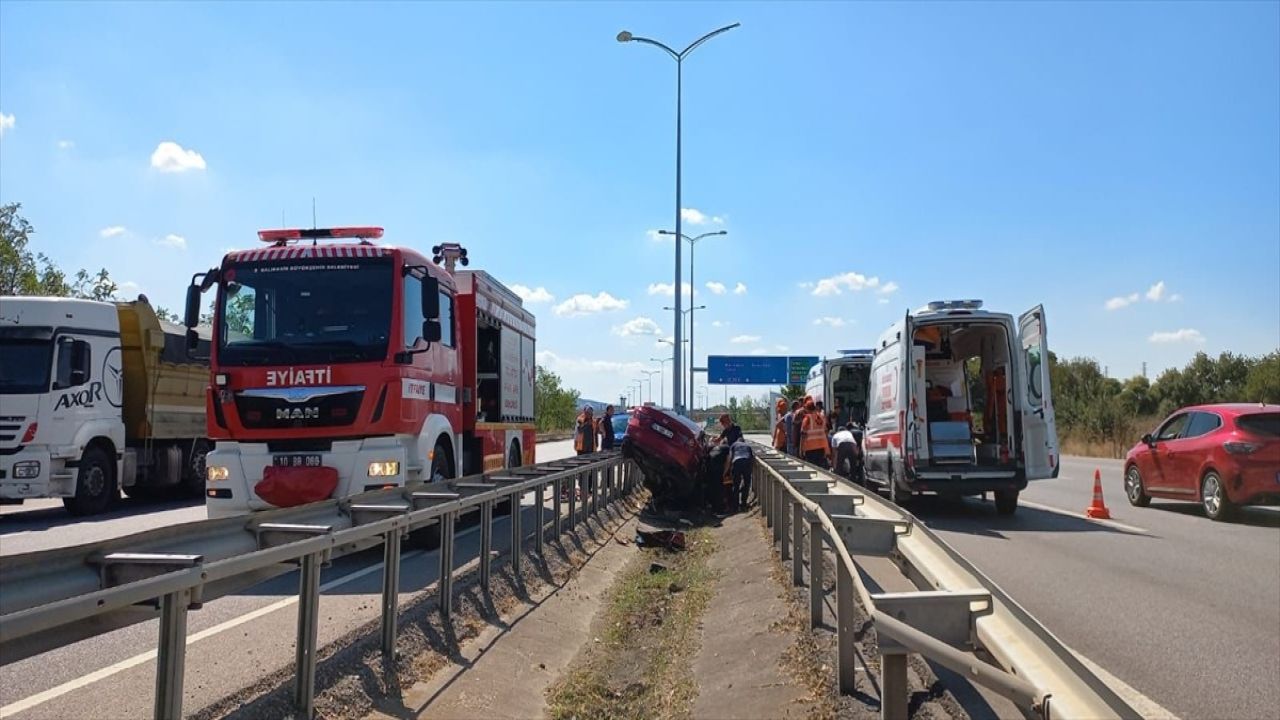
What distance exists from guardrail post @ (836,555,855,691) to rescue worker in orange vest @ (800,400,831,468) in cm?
1181

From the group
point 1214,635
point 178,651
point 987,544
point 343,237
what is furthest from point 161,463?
point 1214,635

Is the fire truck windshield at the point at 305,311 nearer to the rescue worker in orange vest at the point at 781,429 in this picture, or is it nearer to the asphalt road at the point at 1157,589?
the asphalt road at the point at 1157,589

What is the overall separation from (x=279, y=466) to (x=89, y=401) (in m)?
7.96

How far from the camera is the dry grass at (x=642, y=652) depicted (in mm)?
5625

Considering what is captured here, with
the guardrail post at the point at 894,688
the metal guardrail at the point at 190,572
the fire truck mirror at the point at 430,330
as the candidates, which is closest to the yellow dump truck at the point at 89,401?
the fire truck mirror at the point at 430,330

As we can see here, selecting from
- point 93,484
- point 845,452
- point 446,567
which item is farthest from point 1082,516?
point 93,484

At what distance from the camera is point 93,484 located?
15328 mm

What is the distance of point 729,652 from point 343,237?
6.96 meters

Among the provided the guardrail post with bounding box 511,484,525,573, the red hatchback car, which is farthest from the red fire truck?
the red hatchback car

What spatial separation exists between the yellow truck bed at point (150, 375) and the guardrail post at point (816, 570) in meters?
14.0

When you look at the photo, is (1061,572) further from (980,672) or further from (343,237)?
(343,237)

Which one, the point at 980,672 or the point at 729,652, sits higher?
the point at 980,672

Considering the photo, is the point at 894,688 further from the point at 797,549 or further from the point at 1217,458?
the point at 1217,458

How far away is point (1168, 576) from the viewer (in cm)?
926
